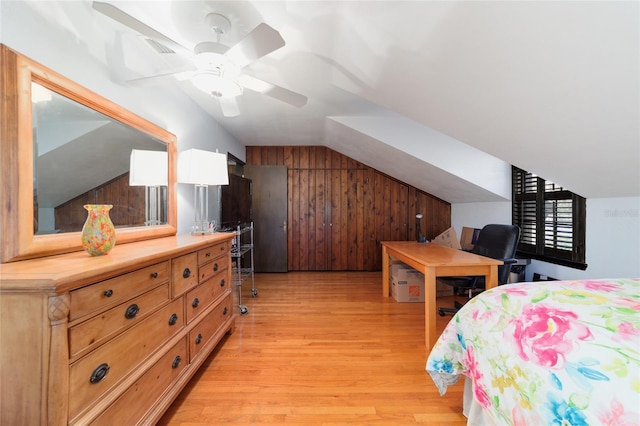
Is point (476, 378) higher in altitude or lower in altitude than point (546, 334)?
lower

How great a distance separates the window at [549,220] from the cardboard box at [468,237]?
529 millimetres

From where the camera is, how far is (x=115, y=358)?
3.50 feet

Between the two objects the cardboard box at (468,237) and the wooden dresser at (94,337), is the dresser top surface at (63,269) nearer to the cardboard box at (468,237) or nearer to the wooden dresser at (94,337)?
the wooden dresser at (94,337)

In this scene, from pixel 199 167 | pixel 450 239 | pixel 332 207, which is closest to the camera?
pixel 199 167

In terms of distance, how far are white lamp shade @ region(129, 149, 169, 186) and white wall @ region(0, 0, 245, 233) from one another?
276 millimetres

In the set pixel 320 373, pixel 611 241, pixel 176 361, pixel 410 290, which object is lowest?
pixel 320 373

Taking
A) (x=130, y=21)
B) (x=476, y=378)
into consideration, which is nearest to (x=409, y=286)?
(x=476, y=378)

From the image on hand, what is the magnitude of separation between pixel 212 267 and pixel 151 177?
823 millimetres

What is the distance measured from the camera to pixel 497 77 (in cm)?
164

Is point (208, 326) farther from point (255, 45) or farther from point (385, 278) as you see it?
point (385, 278)

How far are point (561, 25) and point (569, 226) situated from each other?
94.8 inches

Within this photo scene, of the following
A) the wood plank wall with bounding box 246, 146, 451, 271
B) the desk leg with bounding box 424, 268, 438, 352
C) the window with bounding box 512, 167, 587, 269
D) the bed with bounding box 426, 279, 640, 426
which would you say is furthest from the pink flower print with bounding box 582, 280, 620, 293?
the wood plank wall with bounding box 246, 146, 451, 271

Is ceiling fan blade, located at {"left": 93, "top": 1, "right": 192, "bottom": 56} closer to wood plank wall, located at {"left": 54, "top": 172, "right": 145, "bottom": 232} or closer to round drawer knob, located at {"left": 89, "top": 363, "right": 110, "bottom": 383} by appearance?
wood plank wall, located at {"left": 54, "top": 172, "right": 145, "bottom": 232}

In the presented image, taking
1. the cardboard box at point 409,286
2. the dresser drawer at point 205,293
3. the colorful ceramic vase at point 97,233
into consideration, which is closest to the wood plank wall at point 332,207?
the cardboard box at point 409,286
